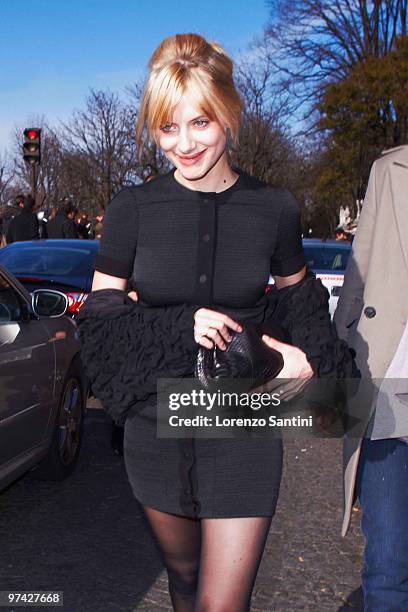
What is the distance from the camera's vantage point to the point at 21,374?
4746mm

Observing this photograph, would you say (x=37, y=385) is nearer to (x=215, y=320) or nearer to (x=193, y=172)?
(x=193, y=172)

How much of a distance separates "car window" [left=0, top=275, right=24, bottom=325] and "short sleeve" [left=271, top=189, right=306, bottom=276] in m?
2.57

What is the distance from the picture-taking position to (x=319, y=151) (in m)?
39.3

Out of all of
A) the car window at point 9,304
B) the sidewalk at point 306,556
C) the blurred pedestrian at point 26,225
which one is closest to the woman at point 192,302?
the sidewalk at point 306,556

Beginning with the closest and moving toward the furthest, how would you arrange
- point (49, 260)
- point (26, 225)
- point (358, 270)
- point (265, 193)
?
point (265, 193) → point (358, 270) → point (49, 260) → point (26, 225)

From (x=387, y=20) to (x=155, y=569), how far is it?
118 ft

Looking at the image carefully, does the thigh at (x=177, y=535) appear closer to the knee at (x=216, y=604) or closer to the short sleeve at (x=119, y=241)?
the knee at (x=216, y=604)

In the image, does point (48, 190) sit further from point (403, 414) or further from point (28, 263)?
point (403, 414)

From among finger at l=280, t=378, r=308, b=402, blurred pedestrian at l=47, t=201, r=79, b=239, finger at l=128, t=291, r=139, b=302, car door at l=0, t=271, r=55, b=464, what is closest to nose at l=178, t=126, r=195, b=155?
finger at l=128, t=291, r=139, b=302

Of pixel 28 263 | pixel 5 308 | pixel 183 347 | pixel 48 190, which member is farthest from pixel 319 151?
pixel 183 347

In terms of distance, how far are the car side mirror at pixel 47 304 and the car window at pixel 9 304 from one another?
115 mm

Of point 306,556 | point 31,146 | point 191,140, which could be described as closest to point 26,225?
point 31,146

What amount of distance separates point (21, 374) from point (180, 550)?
8.44ft

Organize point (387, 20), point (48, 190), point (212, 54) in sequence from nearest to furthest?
point (212, 54) < point (387, 20) < point (48, 190)
